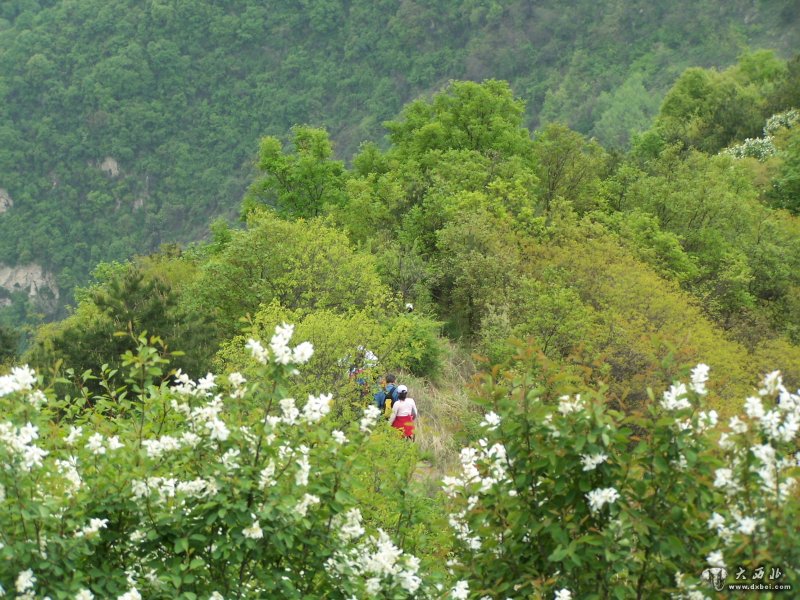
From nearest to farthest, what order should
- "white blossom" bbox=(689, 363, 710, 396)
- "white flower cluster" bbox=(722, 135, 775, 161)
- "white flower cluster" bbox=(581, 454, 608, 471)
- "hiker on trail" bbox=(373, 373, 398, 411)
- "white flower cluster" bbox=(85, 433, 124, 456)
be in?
"white blossom" bbox=(689, 363, 710, 396) < "white flower cluster" bbox=(581, 454, 608, 471) < "white flower cluster" bbox=(85, 433, 124, 456) < "hiker on trail" bbox=(373, 373, 398, 411) < "white flower cluster" bbox=(722, 135, 775, 161)

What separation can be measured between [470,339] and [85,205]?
12383cm

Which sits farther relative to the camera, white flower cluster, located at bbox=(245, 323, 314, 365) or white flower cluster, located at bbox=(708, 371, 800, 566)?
white flower cluster, located at bbox=(245, 323, 314, 365)

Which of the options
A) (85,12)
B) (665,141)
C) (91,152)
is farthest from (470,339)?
(85,12)

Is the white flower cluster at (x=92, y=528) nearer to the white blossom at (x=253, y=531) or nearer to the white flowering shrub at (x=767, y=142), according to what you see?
the white blossom at (x=253, y=531)

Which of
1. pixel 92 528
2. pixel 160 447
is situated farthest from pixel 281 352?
pixel 92 528

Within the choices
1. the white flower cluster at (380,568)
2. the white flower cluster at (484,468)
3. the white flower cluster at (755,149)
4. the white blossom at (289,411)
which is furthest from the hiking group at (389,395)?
the white flower cluster at (755,149)

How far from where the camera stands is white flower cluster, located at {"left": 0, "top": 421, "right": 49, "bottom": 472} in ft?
17.3

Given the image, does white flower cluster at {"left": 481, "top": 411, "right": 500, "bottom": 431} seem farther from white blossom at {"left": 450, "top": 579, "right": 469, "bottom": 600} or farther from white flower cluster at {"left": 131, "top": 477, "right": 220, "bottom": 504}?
white flower cluster at {"left": 131, "top": 477, "right": 220, "bottom": 504}

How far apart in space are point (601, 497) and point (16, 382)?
333 centimetres

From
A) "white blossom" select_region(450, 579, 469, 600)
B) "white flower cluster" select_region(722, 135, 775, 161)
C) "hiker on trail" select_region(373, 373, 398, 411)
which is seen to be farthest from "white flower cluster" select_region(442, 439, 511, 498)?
"white flower cluster" select_region(722, 135, 775, 161)

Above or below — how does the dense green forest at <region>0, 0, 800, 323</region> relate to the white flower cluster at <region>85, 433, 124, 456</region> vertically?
above

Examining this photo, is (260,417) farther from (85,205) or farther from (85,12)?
(85,12)

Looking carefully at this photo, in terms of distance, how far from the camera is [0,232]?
132m

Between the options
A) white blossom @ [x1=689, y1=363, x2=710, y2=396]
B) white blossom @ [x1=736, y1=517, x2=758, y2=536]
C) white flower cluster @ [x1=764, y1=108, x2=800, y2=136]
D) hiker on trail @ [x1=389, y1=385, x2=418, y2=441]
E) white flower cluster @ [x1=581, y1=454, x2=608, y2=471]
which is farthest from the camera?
white flower cluster @ [x1=764, y1=108, x2=800, y2=136]
